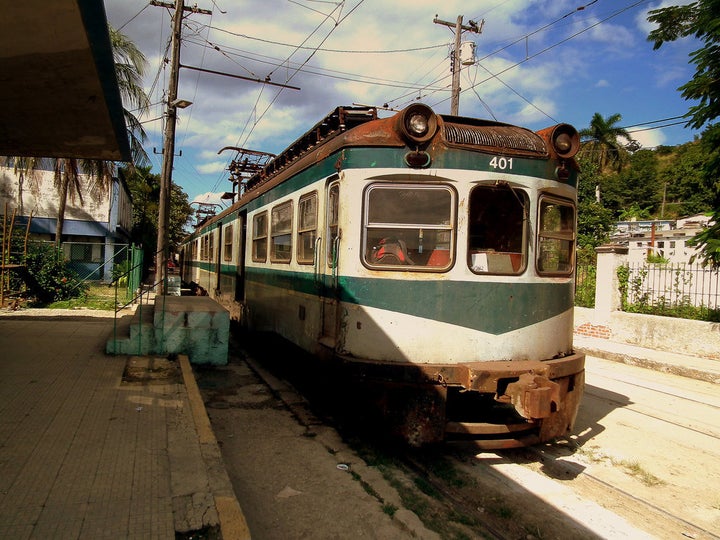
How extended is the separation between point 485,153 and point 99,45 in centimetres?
384

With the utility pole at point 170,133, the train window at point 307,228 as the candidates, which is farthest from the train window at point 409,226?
the utility pole at point 170,133

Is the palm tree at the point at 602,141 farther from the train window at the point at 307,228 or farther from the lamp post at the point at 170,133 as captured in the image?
the train window at the point at 307,228

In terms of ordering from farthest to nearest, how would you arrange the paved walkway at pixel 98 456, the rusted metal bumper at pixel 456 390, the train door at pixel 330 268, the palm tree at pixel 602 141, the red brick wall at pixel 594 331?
the palm tree at pixel 602 141, the red brick wall at pixel 594 331, the train door at pixel 330 268, the rusted metal bumper at pixel 456 390, the paved walkway at pixel 98 456

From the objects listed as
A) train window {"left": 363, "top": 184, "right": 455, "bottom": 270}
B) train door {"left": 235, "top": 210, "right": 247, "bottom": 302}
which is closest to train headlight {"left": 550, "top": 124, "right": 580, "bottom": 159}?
train window {"left": 363, "top": 184, "right": 455, "bottom": 270}

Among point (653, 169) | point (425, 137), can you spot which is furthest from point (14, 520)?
point (653, 169)

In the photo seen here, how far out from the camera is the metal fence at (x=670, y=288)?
1155cm

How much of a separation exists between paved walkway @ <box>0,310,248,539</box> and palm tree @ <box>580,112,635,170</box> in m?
55.5

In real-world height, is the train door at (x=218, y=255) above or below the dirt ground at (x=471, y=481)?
above

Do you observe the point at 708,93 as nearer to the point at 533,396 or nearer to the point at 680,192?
the point at 533,396

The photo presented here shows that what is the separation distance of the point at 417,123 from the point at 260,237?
4.75 meters

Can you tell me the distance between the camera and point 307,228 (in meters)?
6.31

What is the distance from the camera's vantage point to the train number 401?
16.6ft

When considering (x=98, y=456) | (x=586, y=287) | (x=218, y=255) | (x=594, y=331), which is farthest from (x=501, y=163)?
(x=586, y=287)

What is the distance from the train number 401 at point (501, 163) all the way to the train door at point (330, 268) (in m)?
1.50
